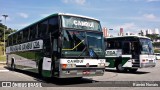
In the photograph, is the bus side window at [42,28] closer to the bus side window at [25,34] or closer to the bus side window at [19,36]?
the bus side window at [25,34]

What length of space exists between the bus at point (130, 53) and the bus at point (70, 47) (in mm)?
7555

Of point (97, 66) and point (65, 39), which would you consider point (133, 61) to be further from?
point (65, 39)

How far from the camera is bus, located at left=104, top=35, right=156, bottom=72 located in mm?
21062

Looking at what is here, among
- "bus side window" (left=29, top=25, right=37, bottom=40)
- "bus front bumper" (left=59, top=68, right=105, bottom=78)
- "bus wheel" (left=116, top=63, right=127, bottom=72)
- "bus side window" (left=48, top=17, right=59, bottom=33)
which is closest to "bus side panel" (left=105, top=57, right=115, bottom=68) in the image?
"bus wheel" (left=116, top=63, right=127, bottom=72)

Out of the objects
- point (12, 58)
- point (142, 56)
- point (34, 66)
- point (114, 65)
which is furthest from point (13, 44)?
point (142, 56)

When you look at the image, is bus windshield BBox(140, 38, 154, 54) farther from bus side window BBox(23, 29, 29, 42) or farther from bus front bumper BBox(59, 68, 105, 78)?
bus side window BBox(23, 29, 29, 42)

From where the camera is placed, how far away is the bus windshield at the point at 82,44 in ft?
42.3

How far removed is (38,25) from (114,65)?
9.58 meters

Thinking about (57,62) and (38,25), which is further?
(38,25)

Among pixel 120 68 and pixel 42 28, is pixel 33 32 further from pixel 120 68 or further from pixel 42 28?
pixel 120 68

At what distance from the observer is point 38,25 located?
16.2 m

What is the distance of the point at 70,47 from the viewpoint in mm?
12961

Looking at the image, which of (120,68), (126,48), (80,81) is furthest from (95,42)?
(120,68)

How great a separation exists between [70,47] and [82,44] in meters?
0.68
